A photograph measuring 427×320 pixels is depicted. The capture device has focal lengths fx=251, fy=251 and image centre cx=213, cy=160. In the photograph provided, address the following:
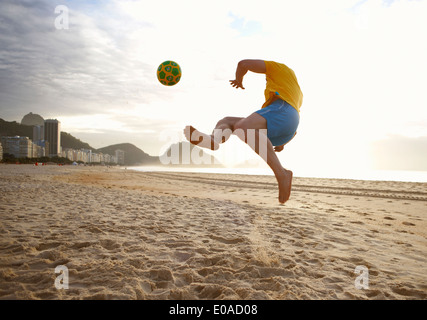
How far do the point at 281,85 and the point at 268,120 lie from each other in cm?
42

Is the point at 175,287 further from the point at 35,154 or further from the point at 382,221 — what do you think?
the point at 35,154

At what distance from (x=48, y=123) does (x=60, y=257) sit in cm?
18155

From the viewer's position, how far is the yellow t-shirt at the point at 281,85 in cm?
258

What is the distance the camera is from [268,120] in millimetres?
2492

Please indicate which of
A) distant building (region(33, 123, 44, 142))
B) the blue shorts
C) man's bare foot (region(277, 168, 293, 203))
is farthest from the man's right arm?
distant building (region(33, 123, 44, 142))

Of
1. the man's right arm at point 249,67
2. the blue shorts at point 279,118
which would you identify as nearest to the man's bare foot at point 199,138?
the blue shorts at point 279,118

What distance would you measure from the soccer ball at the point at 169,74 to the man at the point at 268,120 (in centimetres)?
193

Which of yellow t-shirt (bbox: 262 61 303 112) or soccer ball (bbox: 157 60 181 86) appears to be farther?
soccer ball (bbox: 157 60 181 86)

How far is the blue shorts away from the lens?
2505mm

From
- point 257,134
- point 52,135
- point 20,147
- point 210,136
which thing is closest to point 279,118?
point 257,134

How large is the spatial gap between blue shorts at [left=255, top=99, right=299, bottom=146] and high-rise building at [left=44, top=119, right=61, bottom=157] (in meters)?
166

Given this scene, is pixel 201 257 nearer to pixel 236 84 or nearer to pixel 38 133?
pixel 236 84

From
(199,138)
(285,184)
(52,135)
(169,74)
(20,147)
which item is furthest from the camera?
(52,135)

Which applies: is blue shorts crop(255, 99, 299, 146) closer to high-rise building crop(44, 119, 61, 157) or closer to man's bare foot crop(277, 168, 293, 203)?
man's bare foot crop(277, 168, 293, 203)
